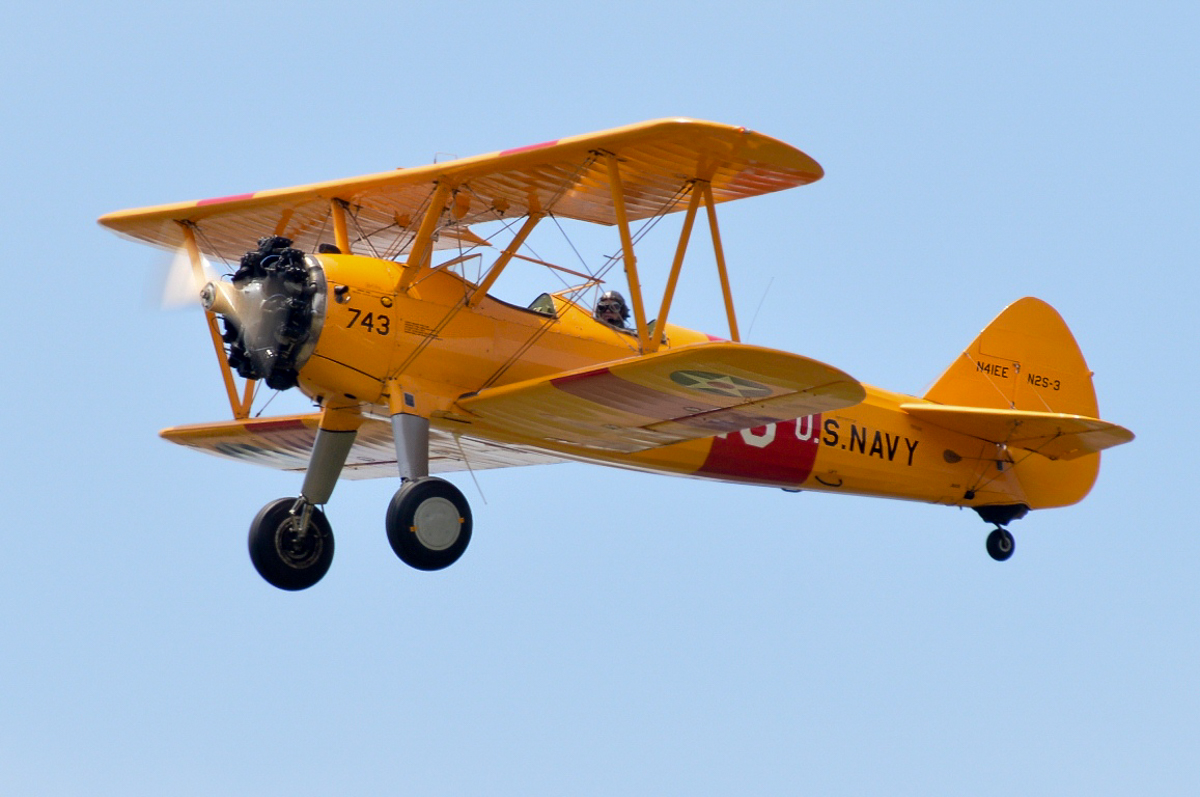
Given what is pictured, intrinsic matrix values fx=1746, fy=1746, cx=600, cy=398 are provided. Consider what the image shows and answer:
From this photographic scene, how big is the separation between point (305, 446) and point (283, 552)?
6.33 feet

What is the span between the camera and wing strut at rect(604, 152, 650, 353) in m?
10.6

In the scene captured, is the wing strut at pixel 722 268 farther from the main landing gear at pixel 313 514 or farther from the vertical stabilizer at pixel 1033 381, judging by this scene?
the vertical stabilizer at pixel 1033 381

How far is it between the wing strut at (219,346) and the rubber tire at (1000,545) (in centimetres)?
603

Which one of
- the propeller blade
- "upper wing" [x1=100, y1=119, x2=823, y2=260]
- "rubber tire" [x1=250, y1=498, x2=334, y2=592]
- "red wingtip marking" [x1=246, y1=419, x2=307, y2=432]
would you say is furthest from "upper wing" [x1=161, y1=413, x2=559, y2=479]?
"upper wing" [x1=100, y1=119, x2=823, y2=260]

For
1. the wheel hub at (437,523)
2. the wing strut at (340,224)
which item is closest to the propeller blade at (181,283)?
the wing strut at (340,224)

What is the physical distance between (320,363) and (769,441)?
3750 millimetres

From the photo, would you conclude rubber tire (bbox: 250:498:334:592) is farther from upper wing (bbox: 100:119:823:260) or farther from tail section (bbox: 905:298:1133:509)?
tail section (bbox: 905:298:1133:509)

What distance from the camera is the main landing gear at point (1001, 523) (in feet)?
46.7

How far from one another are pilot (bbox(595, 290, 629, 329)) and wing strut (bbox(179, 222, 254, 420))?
2.50 metres

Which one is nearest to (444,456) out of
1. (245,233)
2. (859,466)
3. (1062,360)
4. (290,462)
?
(290,462)

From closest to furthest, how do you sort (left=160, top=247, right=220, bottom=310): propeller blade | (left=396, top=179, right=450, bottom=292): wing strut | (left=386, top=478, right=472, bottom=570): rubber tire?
1. (left=386, top=478, right=472, bottom=570): rubber tire
2. (left=396, top=179, right=450, bottom=292): wing strut
3. (left=160, top=247, right=220, bottom=310): propeller blade

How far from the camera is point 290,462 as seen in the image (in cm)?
1412

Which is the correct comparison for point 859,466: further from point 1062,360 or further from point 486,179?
point 486,179

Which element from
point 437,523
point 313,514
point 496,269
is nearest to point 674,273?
point 496,269
